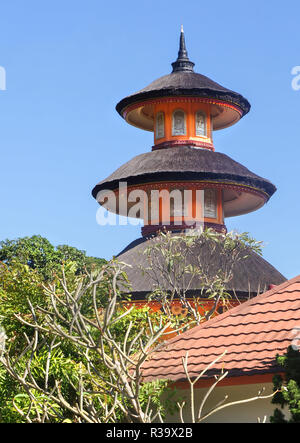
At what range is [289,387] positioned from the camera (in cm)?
1075

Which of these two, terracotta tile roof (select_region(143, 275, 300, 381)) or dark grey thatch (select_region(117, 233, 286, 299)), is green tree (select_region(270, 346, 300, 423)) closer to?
terracotta tile roof (select_region(143, 275, 300, 381))

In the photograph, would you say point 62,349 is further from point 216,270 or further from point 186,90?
point 186,90

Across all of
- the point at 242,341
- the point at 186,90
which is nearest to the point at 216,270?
the point at 186,90

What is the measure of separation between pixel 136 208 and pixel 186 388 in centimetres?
1875

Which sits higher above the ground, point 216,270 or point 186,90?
point 186,90

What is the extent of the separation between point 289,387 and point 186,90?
21112 millimetres

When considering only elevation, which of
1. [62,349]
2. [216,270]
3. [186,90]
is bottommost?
A: [62,349]

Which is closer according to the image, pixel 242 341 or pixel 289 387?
pixel 289 387

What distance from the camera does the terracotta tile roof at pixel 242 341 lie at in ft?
41.6

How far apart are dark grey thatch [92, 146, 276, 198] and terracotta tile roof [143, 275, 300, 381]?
14.5 metres

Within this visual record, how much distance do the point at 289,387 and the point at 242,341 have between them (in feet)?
8.79

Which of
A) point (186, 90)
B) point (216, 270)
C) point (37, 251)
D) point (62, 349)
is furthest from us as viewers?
point (37, 251)

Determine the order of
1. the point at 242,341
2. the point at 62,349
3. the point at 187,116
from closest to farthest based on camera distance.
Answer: the point at 242,341, the point at 62,349, the point at 187,116

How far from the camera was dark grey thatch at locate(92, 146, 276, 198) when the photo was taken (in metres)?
29.1
